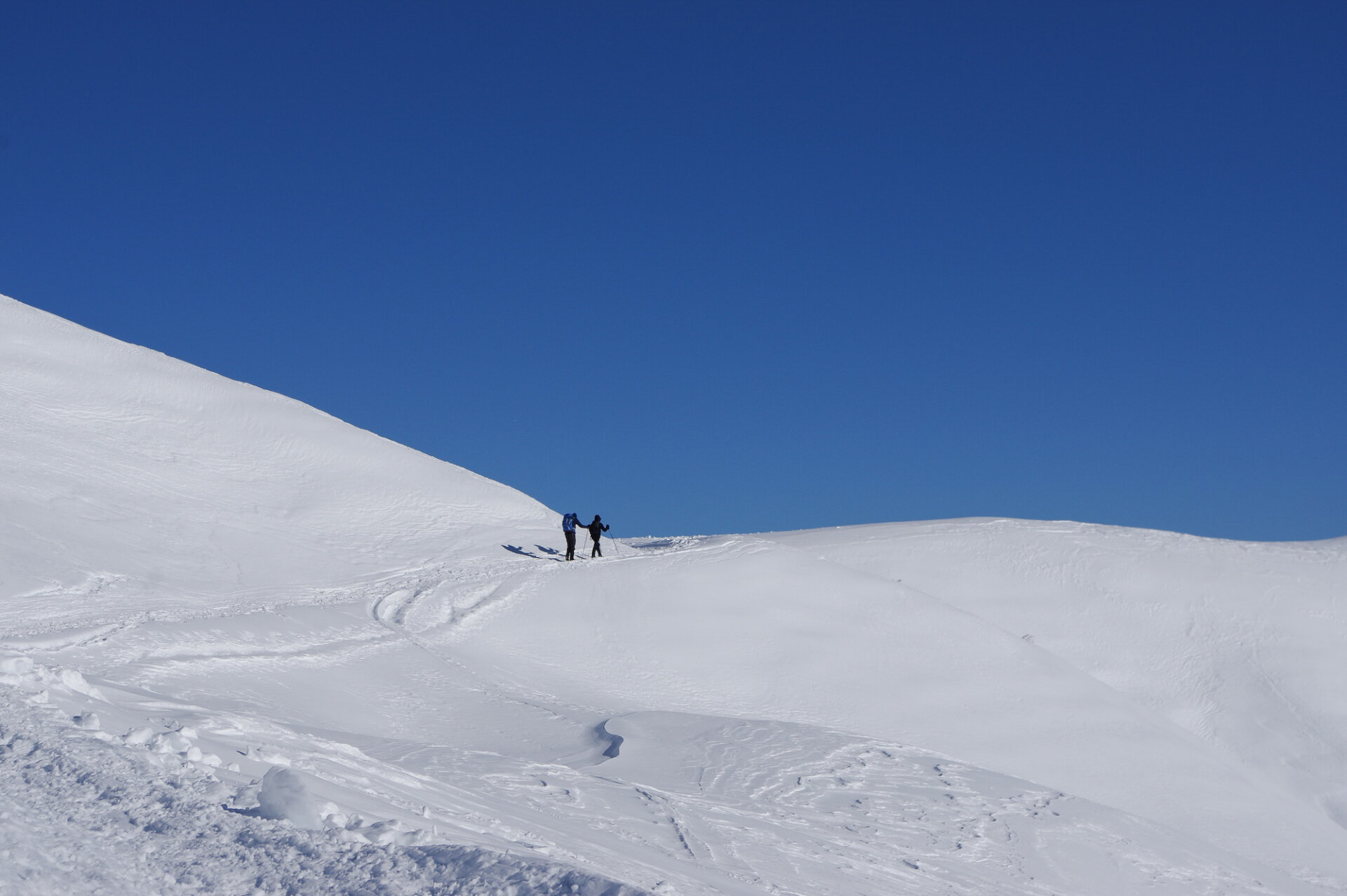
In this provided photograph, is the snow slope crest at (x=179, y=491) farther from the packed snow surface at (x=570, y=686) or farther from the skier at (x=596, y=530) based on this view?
the skier at (x=596, y=530)

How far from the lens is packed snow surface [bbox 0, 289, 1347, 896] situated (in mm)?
6586

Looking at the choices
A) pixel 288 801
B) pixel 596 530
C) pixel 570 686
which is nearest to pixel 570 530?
pixel 596 530

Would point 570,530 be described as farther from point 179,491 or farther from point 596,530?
point 179,491

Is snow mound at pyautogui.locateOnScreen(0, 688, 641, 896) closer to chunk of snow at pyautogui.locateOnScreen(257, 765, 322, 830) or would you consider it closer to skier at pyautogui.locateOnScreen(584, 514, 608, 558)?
chunk of snow at pyautogui.locateOnScreen(257, 765, 322, 830)

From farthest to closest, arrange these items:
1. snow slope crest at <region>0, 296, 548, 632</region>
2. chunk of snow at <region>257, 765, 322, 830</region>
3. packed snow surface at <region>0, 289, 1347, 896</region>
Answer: snow slope crest at <region>0, 296, 548, 632</region> < packed snow surface at <region>0, 289, 1347, 896</region> < chunk of snow at <region>257, 765, 322, 830</region>

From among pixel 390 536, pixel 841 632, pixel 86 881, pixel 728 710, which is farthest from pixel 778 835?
pixel 390 536

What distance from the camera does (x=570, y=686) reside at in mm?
17922

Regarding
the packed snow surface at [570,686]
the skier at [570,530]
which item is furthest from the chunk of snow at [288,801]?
the skier at [570,530]

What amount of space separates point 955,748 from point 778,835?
8639mm

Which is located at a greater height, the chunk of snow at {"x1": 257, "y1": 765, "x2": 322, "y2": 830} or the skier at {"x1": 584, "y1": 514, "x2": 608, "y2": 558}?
the skier at {"x1": 584, "y1": 514, "x2": 608, "y2": 558}

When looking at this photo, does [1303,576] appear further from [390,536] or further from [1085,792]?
[390,536]

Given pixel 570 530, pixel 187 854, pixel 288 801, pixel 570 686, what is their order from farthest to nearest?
pixel 570 530, pixel 570 686, pixel 288 801, pixel 187 854

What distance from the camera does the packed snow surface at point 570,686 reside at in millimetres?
6586

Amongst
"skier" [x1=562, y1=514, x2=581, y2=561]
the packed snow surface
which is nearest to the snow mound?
the packed snow surface
